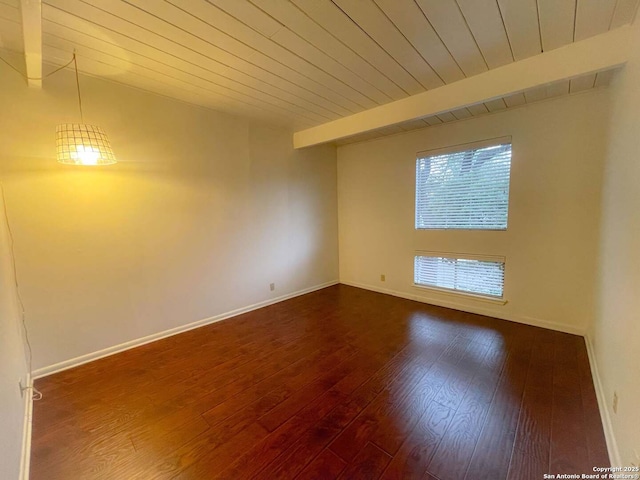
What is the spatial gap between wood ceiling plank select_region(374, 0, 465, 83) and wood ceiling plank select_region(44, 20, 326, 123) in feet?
4.90

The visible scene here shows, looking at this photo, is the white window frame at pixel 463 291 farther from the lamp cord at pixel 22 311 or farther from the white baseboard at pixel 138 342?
the lamp cord at pixel 22 311

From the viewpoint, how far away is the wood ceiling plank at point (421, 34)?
158 centimetres

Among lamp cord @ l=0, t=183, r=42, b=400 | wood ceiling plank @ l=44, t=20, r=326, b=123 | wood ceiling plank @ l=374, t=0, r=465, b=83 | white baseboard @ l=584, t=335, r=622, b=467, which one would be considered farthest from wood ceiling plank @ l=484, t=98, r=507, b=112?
lamp cord @ l=0, t=183, r=42, b=400

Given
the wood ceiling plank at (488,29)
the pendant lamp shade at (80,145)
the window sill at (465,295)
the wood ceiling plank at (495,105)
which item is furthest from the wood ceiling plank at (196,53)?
the window sill at (465,295)

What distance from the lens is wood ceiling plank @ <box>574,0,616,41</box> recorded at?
1.57 metres

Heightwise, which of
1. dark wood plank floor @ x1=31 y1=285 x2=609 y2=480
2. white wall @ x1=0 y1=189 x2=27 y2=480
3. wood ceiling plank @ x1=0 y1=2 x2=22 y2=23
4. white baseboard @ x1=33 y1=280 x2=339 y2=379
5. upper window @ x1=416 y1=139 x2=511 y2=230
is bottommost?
dark wood plank floor @ x1=31 y1=285 x2=609 y2=480

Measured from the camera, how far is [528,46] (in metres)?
1.97

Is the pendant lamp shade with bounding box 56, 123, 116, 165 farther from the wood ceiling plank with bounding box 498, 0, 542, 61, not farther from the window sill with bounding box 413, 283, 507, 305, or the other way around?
the window sill with bounding box 413, 283, 507, 305

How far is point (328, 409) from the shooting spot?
5.94 feet

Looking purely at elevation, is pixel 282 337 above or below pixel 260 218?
below

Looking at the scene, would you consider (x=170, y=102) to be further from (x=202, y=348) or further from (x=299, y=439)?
(x=299, y=439)

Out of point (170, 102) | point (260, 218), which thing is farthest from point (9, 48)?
point (260, 218)

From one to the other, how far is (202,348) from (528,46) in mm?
3767

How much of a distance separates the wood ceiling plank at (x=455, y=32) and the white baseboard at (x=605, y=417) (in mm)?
2556
